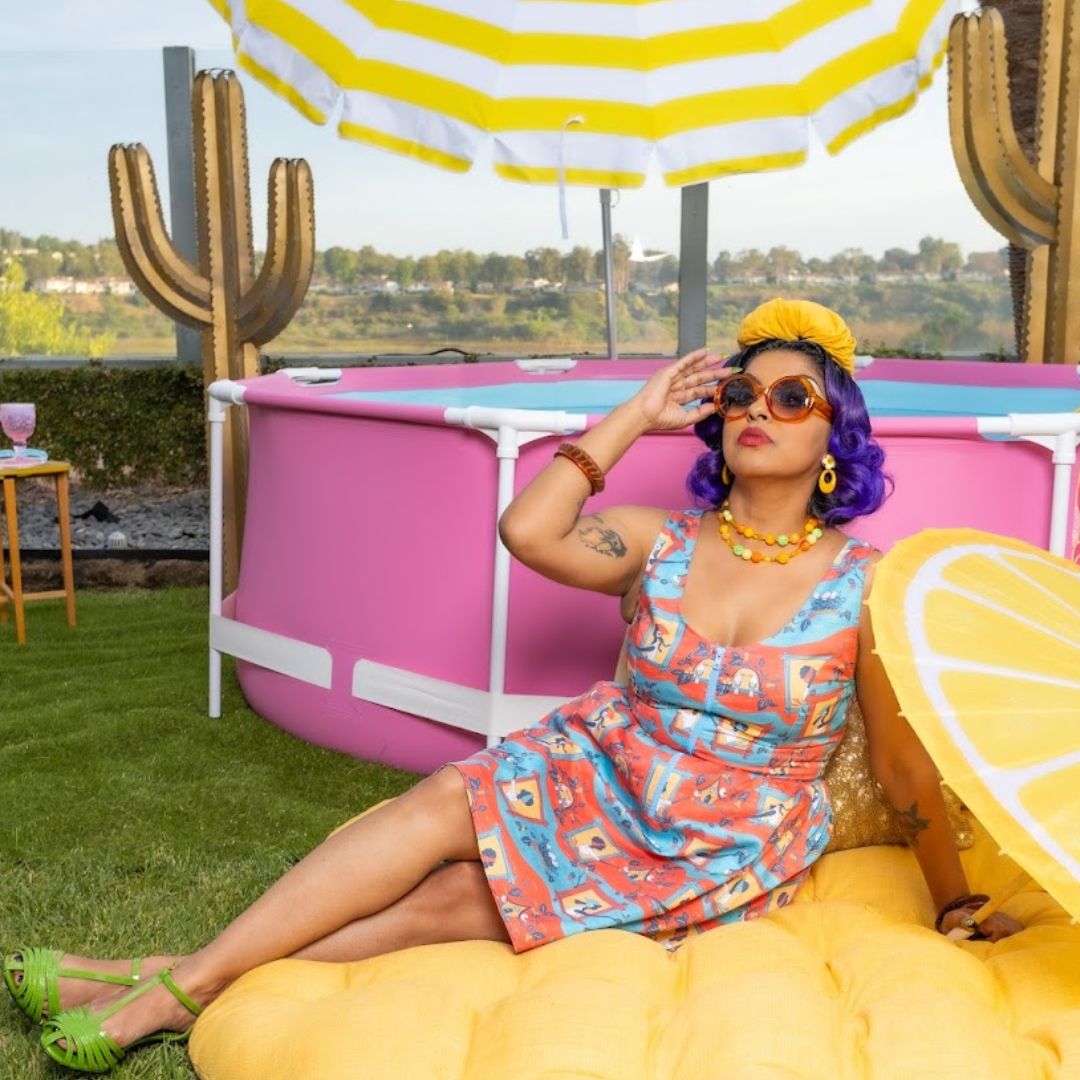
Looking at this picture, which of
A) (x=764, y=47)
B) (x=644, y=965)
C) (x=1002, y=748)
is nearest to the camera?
(x=1002, y=748)

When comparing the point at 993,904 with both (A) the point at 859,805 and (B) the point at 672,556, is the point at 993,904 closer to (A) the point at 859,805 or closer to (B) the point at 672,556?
(A) the point at 859,805

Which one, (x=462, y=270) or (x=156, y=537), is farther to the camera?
(x=462, y=270)

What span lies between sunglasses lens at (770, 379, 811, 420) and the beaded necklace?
0.21 metres

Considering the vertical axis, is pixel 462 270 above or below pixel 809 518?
above

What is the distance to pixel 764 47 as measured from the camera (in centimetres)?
468

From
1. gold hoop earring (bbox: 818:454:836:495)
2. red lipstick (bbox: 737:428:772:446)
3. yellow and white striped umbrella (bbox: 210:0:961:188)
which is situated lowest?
gold hoop earring (bbox: 818:454:836:495)

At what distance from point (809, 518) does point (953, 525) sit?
89 cm

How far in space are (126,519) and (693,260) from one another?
3.44 m

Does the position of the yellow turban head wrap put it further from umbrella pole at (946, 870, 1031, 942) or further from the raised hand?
umbrella pole at (946, 870, 1031, 942)

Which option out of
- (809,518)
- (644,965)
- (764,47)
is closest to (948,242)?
(764,47)

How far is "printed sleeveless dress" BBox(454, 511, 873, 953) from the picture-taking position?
7.30 ft

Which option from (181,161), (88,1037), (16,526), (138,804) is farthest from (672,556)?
(181,161)

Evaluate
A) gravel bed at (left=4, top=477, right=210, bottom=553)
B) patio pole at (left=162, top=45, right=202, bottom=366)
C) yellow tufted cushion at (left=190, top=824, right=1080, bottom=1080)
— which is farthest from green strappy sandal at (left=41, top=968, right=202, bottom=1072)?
patio pole at (left=162, top=45, right=202, bottom=366)

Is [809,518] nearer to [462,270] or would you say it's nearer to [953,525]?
[953,525]
